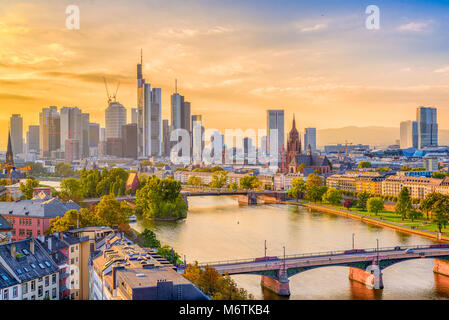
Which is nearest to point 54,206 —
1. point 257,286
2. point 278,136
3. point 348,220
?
point 257,286

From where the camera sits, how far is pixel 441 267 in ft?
43.8

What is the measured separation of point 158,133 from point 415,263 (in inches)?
3541

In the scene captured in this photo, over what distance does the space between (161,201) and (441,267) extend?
13.5 metres

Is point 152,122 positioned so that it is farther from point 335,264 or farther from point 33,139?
point 335,264

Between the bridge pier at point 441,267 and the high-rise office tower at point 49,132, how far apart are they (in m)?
85.1

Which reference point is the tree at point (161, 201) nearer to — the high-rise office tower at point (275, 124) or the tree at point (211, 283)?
the tree at point (211, 283)

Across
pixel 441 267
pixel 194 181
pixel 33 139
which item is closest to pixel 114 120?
pixel 33 139

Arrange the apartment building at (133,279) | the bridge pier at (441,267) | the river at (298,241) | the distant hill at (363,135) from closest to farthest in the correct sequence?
the apartment building at (133,279) < the river at (298,241) < the bridge pier at (441,267) < the distant hill at (363,135)

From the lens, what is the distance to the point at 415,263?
14391 mm

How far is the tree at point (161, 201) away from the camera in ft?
75.8

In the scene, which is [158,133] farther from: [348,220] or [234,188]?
[348,220]

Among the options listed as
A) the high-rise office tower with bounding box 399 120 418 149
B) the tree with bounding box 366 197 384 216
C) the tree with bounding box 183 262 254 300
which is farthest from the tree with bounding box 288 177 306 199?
the high-rise office tower with bounding box 399 120 418 149

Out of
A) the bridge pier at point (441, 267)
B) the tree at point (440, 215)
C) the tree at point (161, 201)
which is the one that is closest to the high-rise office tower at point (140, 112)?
the tree at point (161, 201)

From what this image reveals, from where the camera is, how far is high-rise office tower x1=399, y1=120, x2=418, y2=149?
95.8 metres
